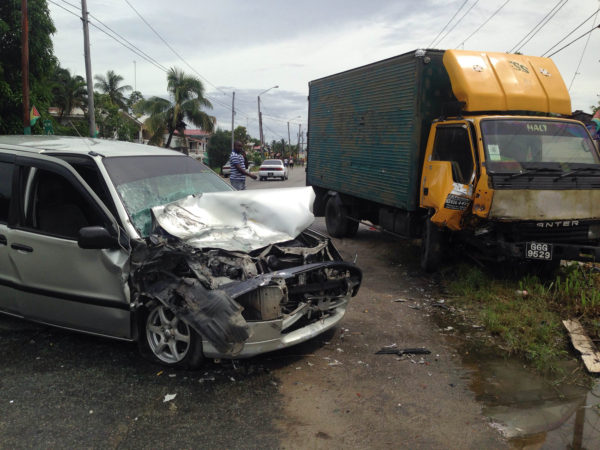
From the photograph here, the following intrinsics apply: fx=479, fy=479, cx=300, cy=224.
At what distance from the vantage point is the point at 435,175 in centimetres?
650

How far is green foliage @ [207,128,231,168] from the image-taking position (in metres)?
50.2

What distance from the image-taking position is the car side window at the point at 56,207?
3.97 meters

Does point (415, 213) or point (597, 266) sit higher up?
point (415, 213)

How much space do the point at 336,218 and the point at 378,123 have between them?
276cm

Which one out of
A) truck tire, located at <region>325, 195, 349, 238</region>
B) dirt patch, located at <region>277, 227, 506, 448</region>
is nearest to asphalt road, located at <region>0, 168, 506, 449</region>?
A: dirt patch, located at <region>277, 227, 506, 448</region>

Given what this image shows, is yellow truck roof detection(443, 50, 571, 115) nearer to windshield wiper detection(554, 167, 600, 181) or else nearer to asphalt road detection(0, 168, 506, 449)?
windshield wiper detection(554, 167, 600, 181)

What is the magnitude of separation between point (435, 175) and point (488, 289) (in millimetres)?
1657

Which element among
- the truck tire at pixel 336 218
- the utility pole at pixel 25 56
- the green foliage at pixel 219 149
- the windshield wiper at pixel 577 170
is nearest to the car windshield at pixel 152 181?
the windshield wiper at pixel 577 170

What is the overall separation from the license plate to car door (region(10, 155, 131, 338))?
433 centimetres

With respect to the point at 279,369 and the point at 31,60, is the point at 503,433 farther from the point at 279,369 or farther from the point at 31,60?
the point at 31,60

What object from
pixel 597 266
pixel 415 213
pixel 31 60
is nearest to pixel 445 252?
pixel 415 213

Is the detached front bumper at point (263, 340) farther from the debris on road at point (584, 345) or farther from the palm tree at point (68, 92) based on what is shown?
the palm tree at point (68, 92)

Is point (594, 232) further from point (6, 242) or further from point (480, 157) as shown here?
point (6, 242)

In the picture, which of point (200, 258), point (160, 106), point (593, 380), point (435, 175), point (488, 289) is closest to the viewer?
point (200, 258)
